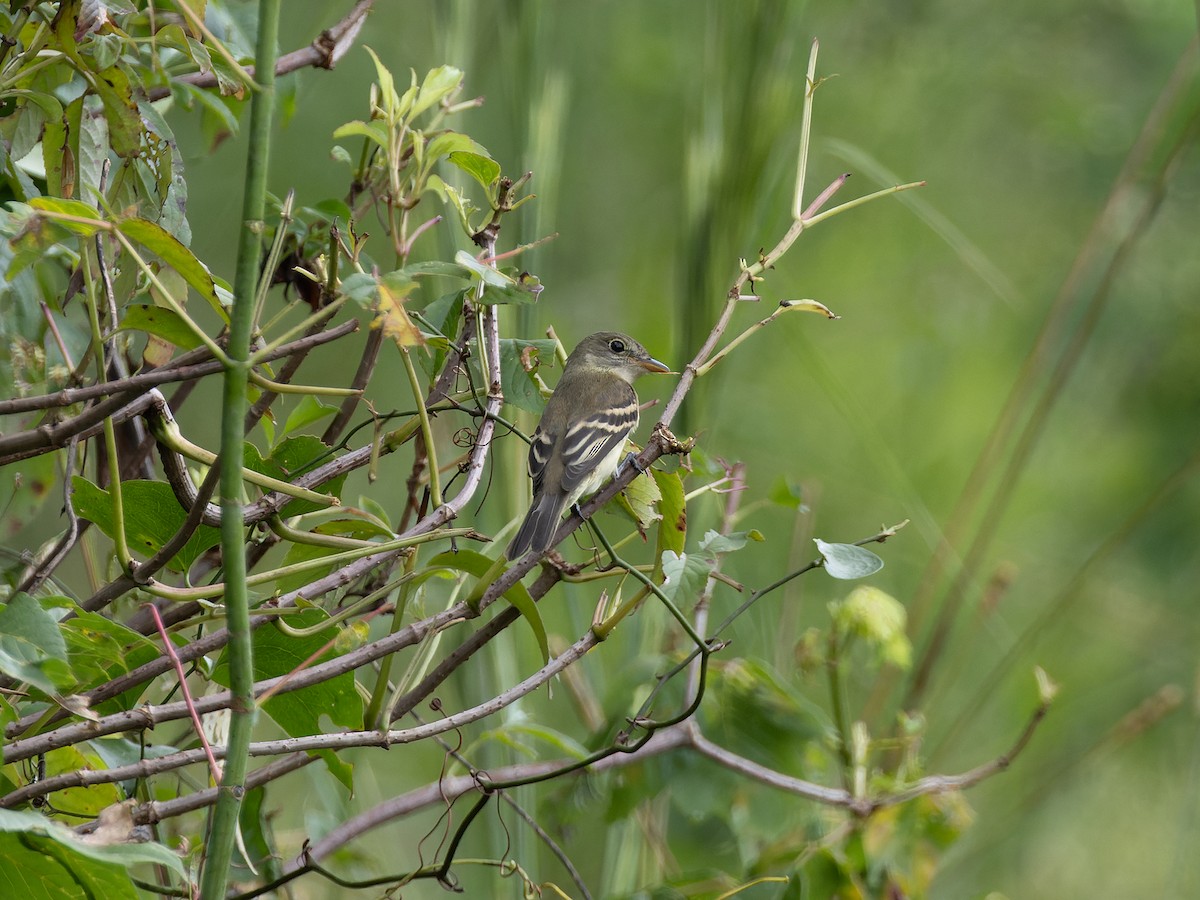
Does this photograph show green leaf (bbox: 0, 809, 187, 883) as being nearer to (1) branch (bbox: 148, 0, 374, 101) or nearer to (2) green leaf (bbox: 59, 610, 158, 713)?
(2) green leaf (bbox: 59, 610, 158, 713)

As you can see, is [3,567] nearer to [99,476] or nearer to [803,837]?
[99,476]

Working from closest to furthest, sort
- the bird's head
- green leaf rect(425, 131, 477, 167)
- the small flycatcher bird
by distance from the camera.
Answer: green leaf rect(425, 131, 477, 167) → the small flycatcher bird → the bird's head

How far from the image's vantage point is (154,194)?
1651mm

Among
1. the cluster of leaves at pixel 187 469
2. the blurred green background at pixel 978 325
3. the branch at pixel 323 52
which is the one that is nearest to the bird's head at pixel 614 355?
the blurred green background at pixel 978 325

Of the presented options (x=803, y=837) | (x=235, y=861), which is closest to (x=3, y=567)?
(x=235, y=861)

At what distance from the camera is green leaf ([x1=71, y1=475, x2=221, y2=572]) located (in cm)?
158

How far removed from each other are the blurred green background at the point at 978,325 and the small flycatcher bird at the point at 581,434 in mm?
378

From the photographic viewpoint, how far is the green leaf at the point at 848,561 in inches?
58.4

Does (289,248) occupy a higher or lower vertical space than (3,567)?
higher

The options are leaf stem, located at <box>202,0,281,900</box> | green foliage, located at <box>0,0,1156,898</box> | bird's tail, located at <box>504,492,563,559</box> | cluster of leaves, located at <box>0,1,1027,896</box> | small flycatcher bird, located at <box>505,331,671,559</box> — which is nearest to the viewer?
leaf stem, located at <box>202,0,281,900</box>

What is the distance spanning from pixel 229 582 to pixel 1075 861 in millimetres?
5427

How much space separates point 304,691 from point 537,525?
727 millimetres

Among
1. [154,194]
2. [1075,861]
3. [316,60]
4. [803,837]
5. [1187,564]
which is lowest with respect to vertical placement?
[1075,861]

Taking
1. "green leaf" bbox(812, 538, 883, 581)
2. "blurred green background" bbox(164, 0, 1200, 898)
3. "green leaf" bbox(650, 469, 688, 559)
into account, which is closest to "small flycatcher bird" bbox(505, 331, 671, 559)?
"blurred green background" bbox(164, 0, 1200, 898)
